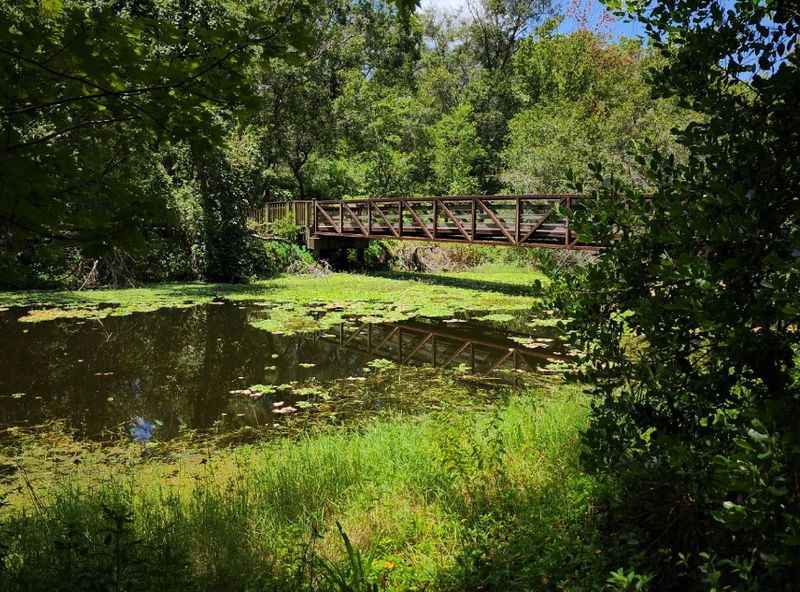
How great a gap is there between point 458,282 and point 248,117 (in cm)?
1540

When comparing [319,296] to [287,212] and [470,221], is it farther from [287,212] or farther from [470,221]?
[287,212]

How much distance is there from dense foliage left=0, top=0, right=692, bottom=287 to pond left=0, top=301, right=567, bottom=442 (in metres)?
2.20

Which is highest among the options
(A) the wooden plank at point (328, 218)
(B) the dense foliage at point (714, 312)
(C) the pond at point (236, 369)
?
(A) the wooden plank at point (328, 218)

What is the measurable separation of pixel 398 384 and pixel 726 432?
227 inches

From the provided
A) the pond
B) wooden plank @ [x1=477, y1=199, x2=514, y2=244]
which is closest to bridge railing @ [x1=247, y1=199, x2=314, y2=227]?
wooden plank @ [x1=477, y1=199, x2=514, y2=244]

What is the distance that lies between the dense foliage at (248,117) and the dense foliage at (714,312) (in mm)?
1196

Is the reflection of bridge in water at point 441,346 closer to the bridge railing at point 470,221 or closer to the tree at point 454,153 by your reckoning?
the bridge railing at point 470,221

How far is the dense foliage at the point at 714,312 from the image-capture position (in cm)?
153

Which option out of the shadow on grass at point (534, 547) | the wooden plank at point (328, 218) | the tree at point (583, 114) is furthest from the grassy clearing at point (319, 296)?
the shadow on grass at point (534, 547)

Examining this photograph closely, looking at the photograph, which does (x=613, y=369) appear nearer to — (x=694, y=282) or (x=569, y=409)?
(x=694, y=282)

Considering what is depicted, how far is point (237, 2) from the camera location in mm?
18812

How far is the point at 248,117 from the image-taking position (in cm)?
270

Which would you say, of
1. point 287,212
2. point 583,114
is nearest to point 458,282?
point 287,212

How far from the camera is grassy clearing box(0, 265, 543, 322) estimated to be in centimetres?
1244
